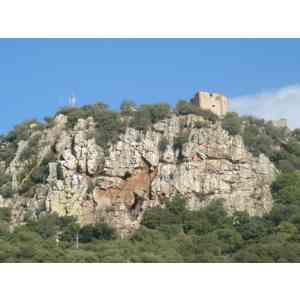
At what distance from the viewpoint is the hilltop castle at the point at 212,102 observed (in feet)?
150

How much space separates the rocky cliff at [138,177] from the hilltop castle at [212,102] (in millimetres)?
6723

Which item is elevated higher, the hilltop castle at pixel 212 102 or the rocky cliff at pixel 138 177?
the hilltop castle at pixel 212 102

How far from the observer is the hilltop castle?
4578cm

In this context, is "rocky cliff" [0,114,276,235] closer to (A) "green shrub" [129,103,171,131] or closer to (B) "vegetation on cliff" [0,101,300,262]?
(B) "vegetation on cliff" [0,101,300,262]

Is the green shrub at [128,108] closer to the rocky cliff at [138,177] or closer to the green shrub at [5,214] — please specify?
the rocky cliff at [138,177]

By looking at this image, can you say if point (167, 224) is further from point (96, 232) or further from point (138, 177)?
point (96, 232)

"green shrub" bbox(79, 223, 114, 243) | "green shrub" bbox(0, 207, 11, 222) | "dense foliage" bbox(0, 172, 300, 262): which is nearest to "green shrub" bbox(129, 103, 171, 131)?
"dense foliage" bbox(0, 172, 300, 262)

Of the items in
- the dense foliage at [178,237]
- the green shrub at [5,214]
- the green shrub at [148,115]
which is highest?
the green shrub at [148,115]

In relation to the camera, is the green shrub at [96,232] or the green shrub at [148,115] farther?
the green shrub at [148,115]

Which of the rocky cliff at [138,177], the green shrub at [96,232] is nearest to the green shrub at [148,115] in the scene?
the rocky cliff at [138,177]

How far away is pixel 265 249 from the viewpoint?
27844 millimetres
